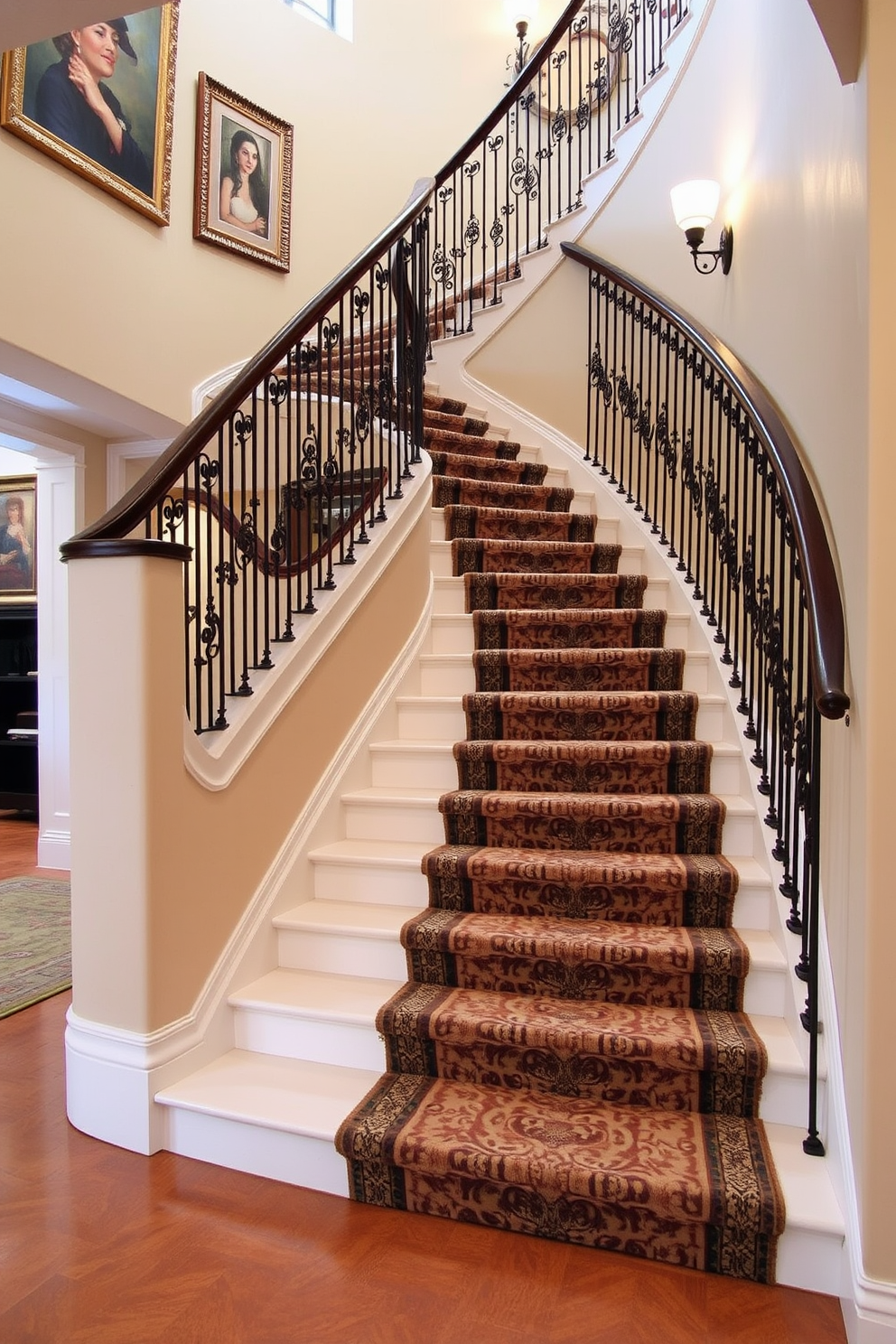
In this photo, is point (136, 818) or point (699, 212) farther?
point (699, 212)

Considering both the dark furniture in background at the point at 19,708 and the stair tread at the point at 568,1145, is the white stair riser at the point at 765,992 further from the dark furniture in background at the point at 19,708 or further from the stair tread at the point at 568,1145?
the dark furniture in background at the point at 19,708

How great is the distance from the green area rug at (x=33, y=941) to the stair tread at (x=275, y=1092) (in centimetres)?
117

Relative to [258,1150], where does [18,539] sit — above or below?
above

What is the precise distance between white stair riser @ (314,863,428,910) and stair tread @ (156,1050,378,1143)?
560mm

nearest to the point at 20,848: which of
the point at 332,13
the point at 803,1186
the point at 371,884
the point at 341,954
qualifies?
Answer: the point at 371,884

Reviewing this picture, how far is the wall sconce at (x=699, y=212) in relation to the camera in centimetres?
Result: 367

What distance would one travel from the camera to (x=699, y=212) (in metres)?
3.70

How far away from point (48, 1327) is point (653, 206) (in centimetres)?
504

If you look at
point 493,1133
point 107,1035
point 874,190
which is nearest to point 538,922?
point 493,1133

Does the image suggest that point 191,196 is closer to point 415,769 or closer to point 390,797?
point 415,769

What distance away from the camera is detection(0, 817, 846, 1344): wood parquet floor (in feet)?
5.37

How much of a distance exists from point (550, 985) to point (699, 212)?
121 inches

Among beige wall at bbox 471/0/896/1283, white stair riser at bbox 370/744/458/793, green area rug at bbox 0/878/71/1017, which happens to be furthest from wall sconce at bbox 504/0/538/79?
green area rug at bbox 0/878/71/1017

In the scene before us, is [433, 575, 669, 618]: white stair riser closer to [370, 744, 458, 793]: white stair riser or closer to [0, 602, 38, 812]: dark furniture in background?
[370, 744, 458, 793]: white stair riser
